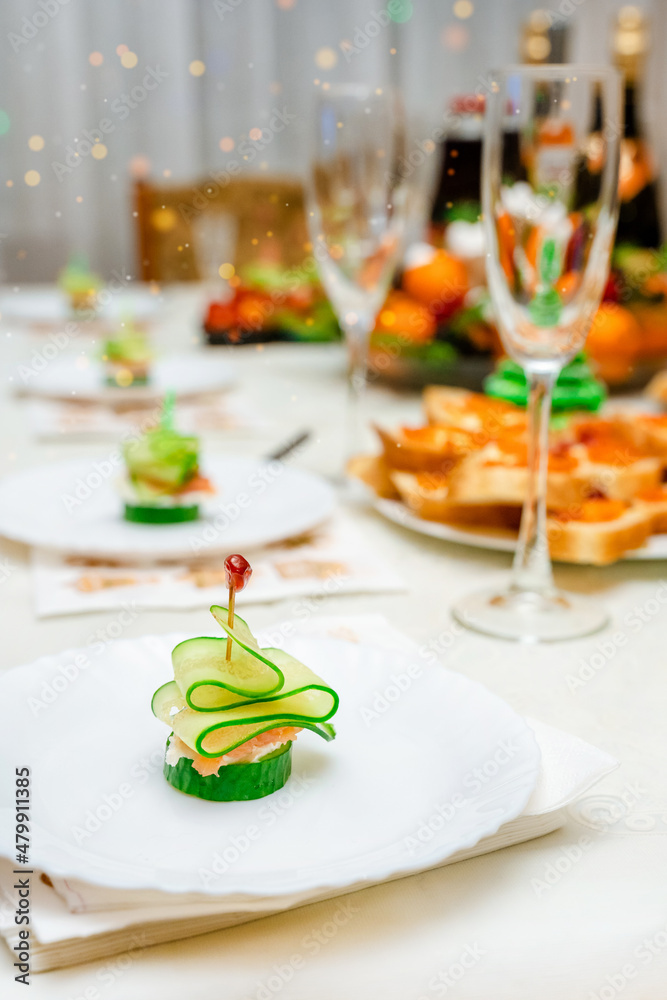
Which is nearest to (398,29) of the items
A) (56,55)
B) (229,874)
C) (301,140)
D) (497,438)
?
(301,140)

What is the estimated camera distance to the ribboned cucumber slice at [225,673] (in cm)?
46

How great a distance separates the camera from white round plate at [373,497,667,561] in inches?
33.0

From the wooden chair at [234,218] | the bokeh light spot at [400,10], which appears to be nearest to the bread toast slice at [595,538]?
the wooden chair at [234,218]

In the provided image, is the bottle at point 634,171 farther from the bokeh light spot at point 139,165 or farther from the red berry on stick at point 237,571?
the bokeh light spot at point 139,165

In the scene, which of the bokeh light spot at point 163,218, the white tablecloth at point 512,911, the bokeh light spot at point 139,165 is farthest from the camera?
the bokeh light spot at point 139,165

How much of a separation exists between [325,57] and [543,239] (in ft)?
11.8

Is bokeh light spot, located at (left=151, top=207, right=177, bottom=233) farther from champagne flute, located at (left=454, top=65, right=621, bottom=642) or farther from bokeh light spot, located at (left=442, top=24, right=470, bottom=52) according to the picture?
champagne flute, located at (left=454, top=65, right=621, bottom=642)

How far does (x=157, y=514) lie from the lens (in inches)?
35.2

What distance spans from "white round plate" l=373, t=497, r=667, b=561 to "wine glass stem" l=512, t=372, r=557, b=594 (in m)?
0.08

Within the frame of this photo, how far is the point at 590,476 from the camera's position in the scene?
890 millimetres

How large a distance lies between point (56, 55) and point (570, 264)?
339cm

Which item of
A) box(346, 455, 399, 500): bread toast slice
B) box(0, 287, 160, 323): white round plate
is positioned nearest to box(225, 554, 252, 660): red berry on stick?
box(346, 455, 399, 500): bread toast slice

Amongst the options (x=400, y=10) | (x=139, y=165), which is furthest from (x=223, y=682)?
(x=400, y=10)

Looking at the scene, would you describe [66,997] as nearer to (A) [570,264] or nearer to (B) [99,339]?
(A) [570,264]
